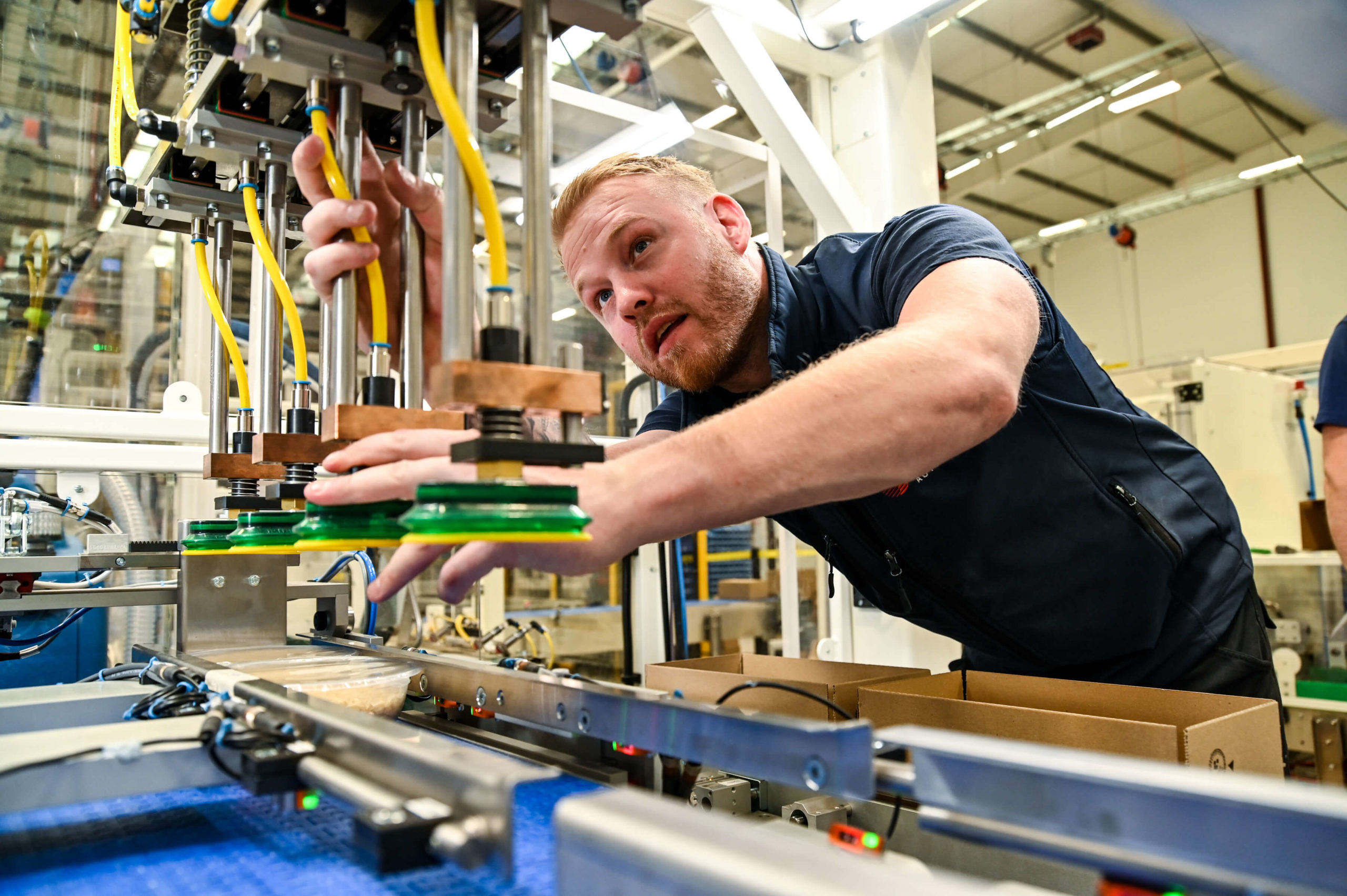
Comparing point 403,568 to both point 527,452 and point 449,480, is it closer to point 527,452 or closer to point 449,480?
point 449,480

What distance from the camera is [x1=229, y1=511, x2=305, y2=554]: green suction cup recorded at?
0.91 m

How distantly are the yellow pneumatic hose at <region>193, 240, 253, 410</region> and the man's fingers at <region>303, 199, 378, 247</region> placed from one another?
36cm

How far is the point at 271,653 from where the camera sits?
1188mm

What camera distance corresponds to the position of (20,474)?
203cm

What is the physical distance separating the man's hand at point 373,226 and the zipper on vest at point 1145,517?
899 mm

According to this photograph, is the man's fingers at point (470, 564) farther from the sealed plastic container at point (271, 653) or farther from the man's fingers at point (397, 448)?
the sealed plastic container at point (271, 653)

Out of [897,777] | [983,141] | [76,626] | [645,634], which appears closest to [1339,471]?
[645,634]

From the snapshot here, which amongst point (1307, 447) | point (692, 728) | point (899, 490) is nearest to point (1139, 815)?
point (692, 728)

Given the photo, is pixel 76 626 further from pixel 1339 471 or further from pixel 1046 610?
pixel 1339 471

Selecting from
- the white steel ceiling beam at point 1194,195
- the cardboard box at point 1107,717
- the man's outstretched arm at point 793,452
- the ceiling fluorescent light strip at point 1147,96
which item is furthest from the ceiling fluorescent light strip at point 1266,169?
the man's outstretched arm at point 793,452

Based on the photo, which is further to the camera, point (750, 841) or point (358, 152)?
point (358, 152)

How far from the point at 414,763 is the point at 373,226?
548mm

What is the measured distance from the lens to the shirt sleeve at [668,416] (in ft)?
5.06

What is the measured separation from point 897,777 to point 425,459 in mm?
466
